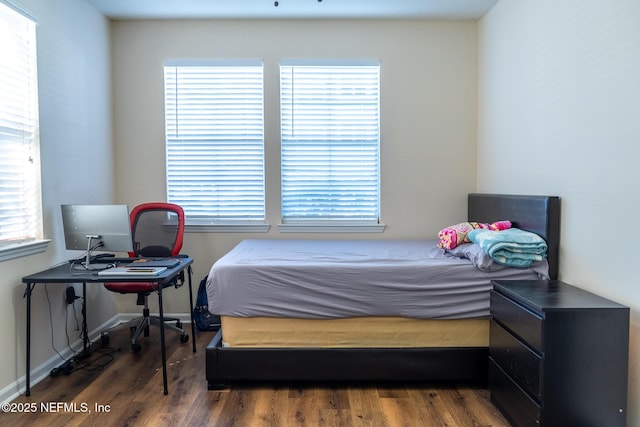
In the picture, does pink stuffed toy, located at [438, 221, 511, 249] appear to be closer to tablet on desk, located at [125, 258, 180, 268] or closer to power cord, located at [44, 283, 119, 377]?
tablet on desk, located at [125, 258, 180, 268]

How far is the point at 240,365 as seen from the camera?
7.43 ft

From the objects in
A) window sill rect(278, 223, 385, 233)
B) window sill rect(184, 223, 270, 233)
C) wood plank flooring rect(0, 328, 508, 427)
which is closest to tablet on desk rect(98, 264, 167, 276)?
wood plank flooring rect(0, 328, 508, 427)

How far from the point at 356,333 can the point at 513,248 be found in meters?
1.08

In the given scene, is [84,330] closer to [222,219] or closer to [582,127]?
[222,219]

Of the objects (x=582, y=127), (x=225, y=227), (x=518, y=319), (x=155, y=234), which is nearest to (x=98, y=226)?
(x=155, y=234)

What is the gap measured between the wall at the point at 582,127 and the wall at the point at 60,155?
3327mm

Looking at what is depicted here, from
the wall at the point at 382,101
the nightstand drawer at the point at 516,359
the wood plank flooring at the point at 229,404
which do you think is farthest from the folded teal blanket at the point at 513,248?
the wall at the point at 382,101

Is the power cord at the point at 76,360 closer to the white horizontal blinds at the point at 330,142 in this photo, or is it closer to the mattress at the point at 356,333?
the mattress at the point at 356,333

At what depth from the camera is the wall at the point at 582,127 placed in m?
Answer: 1.78

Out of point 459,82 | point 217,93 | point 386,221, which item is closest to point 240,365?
point 386,221

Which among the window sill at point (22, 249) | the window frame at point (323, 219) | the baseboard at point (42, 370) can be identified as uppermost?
the window frame at point (323, 219)

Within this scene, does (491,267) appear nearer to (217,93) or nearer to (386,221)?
(386,221)

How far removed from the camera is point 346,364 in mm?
2275

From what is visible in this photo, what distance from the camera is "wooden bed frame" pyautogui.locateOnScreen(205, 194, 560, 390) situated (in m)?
2.26
